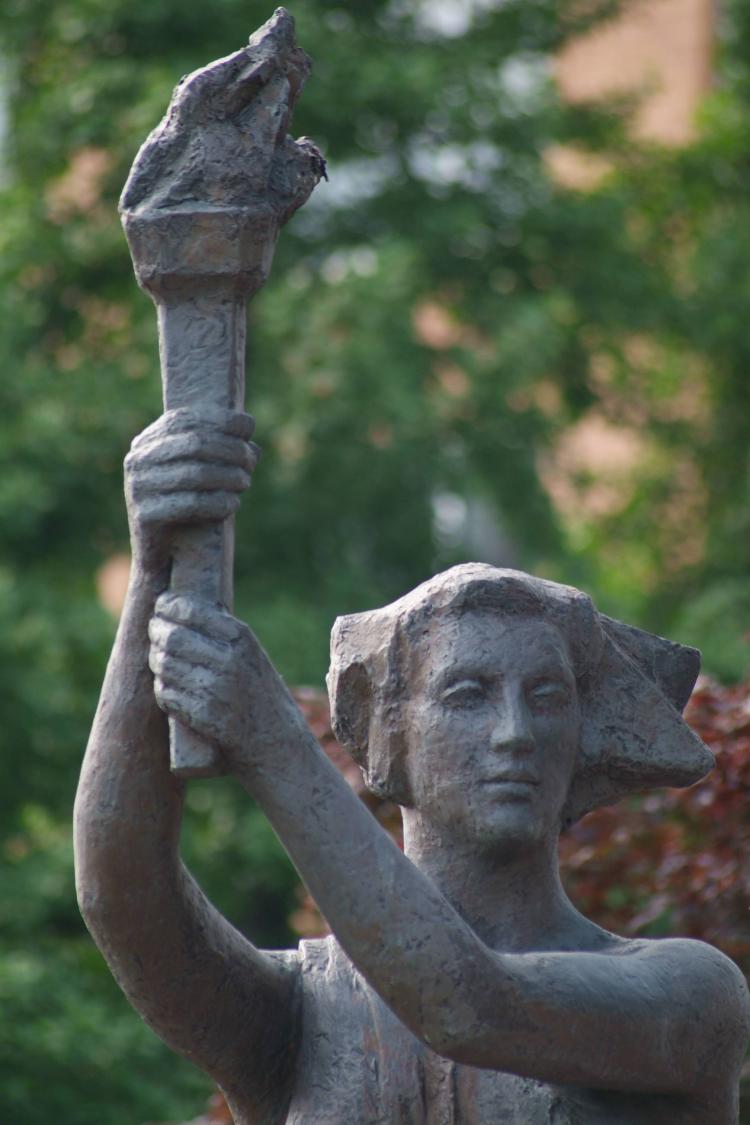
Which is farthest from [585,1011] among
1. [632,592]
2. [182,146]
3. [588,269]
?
[632,592]

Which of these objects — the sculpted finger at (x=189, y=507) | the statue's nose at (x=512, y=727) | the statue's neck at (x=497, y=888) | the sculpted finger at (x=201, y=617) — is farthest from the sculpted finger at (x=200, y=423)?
the statue's neck at (x=497, y=888)

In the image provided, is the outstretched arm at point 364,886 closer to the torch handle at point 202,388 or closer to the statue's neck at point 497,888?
the torch handle at point 202,388

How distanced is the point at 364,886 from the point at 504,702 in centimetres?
53

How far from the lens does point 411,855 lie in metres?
4.32

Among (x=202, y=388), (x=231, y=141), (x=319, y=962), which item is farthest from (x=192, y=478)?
(x=319, y=962)

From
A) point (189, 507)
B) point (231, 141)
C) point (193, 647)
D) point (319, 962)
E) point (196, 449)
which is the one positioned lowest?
point (319, 962)

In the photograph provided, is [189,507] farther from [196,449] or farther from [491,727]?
[491,727]

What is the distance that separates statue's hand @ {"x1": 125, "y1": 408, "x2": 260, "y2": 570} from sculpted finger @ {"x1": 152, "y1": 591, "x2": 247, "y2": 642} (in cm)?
9

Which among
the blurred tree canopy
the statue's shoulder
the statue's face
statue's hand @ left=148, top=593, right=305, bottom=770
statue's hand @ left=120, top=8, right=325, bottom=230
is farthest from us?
the blurred tree canopy

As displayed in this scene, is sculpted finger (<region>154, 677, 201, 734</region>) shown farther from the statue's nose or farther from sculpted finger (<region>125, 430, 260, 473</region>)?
the statue's nose

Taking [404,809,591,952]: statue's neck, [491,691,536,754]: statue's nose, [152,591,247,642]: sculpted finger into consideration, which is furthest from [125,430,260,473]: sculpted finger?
[404,809,591,952]: statue's neck

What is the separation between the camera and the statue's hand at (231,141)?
13.2 ft

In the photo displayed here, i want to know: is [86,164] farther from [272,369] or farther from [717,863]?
[717,863]

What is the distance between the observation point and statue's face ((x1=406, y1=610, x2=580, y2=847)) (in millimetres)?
4133
